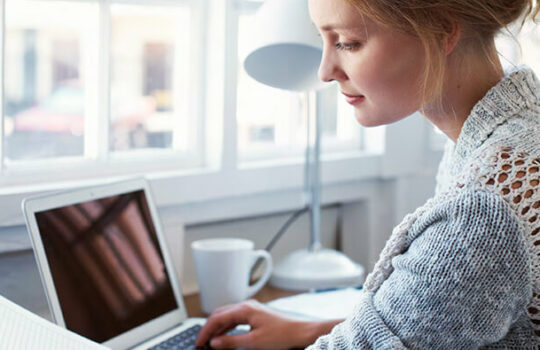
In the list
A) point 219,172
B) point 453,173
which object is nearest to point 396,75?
point 453,173

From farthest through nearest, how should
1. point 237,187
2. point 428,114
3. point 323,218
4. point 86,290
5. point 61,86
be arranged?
1. point 323,218
2. point 237,187
3. point 61,86
4. point 86,290
5. point 428,114

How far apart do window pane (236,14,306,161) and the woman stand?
730 millimetres

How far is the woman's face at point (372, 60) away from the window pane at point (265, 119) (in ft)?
2.33

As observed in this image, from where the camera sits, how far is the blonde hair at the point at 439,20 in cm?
82

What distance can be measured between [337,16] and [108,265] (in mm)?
546

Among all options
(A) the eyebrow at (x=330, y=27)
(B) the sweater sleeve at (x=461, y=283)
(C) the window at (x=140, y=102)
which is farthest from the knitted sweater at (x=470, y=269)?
(C) the window at (x=140, y=102)

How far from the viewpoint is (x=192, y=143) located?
156cm

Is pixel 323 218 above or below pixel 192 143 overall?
below

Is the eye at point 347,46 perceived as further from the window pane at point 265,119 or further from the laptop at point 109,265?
the window pane at point 265,119

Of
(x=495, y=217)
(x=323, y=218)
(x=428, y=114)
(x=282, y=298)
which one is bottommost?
(x=282, y=298)

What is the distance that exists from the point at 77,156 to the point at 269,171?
1.34ft

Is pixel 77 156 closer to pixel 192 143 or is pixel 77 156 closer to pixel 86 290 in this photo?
A: pixel 192 143

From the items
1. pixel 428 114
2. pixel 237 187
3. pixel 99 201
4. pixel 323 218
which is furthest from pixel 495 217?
pixel 323 218

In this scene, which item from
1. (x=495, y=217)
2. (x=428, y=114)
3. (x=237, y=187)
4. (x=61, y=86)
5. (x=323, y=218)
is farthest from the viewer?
(x=323, y=218)
